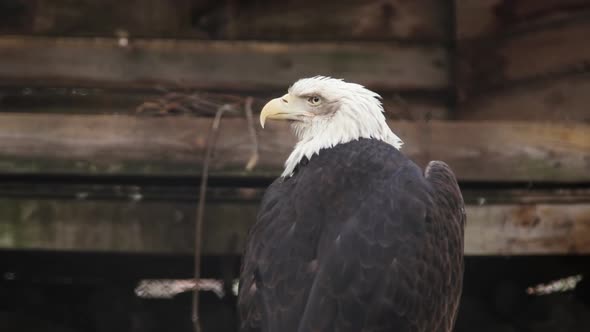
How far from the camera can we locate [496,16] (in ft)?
17.3

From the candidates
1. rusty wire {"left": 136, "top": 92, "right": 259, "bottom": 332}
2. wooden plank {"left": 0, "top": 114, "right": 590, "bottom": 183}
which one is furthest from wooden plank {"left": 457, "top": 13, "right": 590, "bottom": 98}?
rusty wire {"left": 136, "top": 92, "right": 259, "bottom": 332}

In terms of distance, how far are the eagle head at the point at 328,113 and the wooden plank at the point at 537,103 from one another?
174 cm

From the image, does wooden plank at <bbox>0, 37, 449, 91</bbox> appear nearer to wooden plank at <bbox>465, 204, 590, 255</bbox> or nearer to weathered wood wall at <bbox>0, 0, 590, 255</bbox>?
weathered wood wall at <bbox>0, 0, 590, 255</bbox>

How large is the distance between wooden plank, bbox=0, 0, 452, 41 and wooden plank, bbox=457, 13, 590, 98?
24cm

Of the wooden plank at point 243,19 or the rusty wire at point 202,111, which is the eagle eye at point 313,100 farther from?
the wooden plank at point 243,19

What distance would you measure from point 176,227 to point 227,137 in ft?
1.46

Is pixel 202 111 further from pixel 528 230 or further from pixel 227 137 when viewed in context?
pixel 528 230

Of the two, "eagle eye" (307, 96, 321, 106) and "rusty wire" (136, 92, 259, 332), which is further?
"rusty wire" (136, 92, 259, 332)

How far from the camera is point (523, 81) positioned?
17.2 feet

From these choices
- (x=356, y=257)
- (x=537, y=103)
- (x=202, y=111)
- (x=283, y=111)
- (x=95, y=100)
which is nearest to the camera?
(x=356, y=257)

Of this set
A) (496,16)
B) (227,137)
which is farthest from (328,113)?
(496,16)

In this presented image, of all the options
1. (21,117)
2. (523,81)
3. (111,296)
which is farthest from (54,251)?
(523,81)

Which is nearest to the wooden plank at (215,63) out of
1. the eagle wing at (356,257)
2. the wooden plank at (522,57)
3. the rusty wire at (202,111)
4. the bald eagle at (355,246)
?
the wooden plank at (522,57)

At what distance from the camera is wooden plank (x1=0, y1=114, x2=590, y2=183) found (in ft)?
13.0
